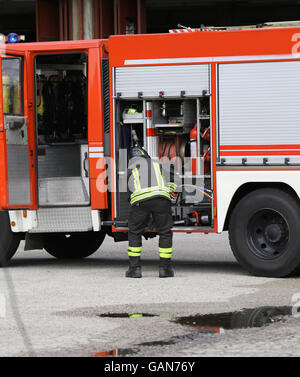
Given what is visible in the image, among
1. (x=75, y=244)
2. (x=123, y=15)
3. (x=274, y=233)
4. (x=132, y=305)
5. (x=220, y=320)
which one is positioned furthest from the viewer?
(x=123, y=15)

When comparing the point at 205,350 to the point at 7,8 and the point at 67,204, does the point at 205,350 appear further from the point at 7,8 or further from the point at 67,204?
the point at 7,8

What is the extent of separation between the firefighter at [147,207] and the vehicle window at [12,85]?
1741mm

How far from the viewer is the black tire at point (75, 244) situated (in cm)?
1260

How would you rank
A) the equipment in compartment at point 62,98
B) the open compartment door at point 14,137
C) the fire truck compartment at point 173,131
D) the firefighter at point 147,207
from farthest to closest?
the equipment in compartment at point 62,98
the open compartment door at point 14,137
the fire truck compartment at point 173,131
the firefighter at point 147,207

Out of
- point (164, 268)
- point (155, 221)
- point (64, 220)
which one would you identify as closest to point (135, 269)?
point (164, 268)

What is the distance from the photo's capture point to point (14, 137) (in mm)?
11281

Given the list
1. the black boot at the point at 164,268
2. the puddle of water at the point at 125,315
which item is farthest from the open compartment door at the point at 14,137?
the puddle of water at the point at 125,315

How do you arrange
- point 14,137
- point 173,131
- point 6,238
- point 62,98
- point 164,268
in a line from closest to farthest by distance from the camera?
point 164,268 < point 173,131 < point 14,137 < point 6,238 < point 62,98

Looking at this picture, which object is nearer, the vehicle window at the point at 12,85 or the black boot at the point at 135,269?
the black boot at the point at 135,269

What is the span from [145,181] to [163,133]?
91 cm

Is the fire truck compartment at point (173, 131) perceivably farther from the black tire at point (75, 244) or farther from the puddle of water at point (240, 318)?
the puddle of water at point (240, 318)

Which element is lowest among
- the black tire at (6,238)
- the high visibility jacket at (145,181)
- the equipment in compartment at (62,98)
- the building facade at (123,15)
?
the black tire at (6,238)

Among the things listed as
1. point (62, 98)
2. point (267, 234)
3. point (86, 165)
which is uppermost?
point (62, 98)

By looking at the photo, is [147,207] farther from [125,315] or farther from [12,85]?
[125,315]
